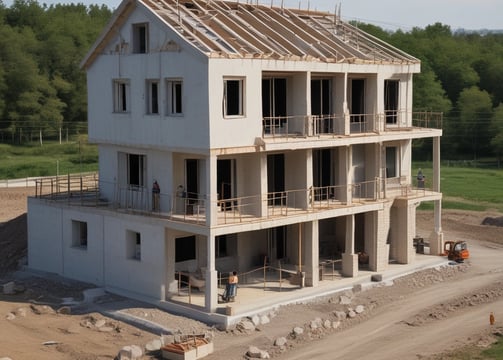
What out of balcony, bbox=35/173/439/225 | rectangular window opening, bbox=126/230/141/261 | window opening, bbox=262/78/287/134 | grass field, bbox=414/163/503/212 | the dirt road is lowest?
the dirt road

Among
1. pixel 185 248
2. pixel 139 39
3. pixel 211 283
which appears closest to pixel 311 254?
pixel 185 248

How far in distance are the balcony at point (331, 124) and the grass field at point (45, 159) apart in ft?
109

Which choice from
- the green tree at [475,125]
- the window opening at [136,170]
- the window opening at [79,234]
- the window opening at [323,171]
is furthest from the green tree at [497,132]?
the window opening at [79,234]

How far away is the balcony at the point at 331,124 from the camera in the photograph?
119 ft

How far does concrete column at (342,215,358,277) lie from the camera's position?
37.6 m

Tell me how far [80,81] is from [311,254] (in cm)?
6288

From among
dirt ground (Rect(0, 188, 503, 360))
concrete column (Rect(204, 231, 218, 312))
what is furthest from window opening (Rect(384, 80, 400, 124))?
concrete column (Rect(204, 231, 218, 312))

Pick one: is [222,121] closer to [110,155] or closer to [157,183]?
[157,183]

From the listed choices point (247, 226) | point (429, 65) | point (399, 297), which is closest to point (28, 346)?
point (247, 226)

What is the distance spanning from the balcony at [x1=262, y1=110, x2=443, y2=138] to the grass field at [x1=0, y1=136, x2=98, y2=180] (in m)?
33.2

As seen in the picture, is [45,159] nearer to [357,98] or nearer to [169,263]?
[357,98]

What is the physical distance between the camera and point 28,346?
29031mm

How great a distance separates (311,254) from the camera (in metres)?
36.0

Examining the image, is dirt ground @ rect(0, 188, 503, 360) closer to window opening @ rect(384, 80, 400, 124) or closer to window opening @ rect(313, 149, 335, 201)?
window opening @ rect(313, 149, 335, 201)
